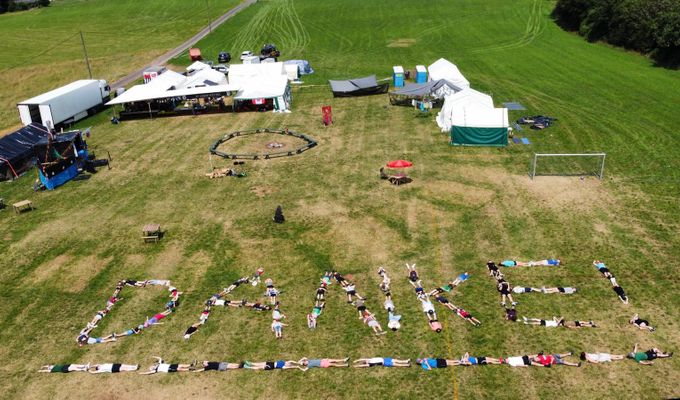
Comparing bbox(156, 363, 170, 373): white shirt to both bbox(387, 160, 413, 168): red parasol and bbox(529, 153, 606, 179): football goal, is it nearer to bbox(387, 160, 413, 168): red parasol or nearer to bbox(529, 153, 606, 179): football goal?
bbox(387, 160, 413, 168): red parasol

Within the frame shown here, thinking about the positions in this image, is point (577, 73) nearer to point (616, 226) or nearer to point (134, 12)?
point (616, 226)

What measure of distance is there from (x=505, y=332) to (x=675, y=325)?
8.03 metres

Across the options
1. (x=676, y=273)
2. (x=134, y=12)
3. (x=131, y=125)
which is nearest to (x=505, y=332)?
(x=676, y=273)

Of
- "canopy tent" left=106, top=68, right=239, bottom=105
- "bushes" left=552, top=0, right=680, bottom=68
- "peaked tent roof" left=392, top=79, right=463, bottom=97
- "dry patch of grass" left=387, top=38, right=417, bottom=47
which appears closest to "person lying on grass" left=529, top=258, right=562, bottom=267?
"peaked tent roof" left=392, top=79, right=463, bottom=97

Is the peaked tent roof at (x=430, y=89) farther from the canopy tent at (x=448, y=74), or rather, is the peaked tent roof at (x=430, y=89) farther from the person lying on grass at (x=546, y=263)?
the person lying on grass at (x=546, y=263)

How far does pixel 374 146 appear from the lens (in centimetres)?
4903

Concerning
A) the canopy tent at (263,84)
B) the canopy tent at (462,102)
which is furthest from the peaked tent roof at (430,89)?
the canopy tent at (263,84)

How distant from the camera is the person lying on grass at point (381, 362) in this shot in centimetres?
2300

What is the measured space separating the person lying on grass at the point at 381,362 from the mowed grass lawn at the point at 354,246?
1.41 ft

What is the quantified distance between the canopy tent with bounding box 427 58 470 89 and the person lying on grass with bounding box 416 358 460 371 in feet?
142

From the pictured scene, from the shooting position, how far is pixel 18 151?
1857 inches

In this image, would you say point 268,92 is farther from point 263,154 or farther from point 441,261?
point 441,261

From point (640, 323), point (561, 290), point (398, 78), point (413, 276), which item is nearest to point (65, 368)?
point (413, 276)

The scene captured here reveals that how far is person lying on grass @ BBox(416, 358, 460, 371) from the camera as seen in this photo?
22812 millimetres
